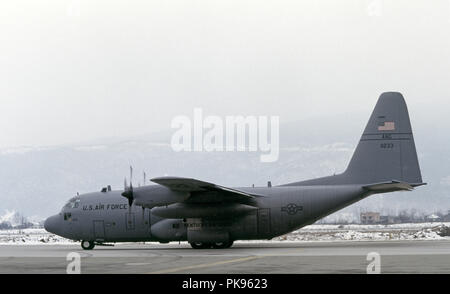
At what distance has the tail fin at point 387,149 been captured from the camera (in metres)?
31.4

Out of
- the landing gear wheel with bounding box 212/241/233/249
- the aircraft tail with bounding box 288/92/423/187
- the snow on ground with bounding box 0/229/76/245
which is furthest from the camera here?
the snow on ground with bounding box 0/229/76/245

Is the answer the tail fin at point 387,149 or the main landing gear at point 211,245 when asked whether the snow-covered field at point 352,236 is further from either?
the main landing gear at point 211,245

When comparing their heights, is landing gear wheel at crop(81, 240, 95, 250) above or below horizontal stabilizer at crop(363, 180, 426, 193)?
below

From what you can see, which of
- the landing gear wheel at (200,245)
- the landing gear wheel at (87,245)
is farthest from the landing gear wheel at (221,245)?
the landing gear wheel at (87,245)

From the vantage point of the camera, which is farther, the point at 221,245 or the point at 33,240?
the point at 33,240

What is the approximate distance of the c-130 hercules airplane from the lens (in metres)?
30.6

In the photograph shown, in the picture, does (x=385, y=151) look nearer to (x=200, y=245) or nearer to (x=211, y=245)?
(x=211, y=245)

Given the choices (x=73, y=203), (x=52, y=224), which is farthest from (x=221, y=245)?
(x=52, y=224)

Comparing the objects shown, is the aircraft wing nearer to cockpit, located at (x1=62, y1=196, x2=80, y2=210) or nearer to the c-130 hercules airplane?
the c-130 hercules airplane

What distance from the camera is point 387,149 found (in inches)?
1248

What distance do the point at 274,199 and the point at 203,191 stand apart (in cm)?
357

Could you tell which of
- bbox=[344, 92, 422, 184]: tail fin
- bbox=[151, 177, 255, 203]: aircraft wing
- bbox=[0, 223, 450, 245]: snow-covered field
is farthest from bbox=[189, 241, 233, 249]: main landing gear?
bbox=[0, 223, 450, 245]: snow-covered field
